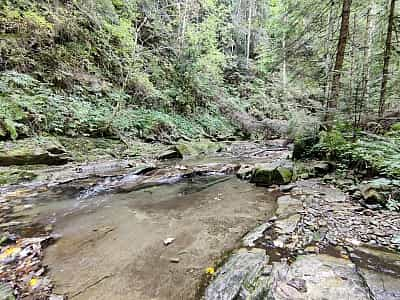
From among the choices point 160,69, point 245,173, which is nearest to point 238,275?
point 245,173

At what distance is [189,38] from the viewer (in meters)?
15.9

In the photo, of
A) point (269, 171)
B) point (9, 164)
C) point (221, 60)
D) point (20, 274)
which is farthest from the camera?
point (221, 60)

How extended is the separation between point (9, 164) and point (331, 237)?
654 centimetres

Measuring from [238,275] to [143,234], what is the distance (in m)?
1.48

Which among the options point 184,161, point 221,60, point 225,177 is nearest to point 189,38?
point 221,60

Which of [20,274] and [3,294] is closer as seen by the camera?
[3,294]

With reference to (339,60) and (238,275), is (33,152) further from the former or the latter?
(339,60)

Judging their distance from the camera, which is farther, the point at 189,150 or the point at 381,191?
the point at 189,150

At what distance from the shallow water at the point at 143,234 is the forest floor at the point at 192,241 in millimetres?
13

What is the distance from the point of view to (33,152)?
6480 millimetres

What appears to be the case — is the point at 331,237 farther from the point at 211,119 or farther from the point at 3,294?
the point at 211,119

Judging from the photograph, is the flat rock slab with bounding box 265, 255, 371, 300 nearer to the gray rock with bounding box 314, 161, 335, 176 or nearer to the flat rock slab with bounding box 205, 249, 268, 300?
the flat rock slab with bounding box 205, 249, 268, 300

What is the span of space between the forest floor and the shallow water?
0.01m

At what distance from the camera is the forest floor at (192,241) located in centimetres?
226
